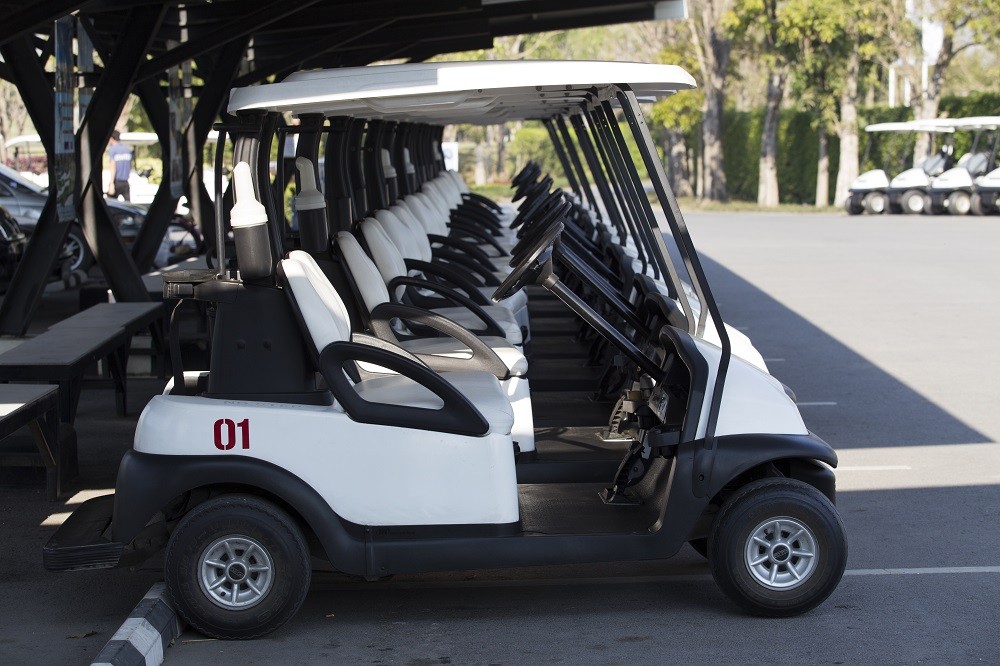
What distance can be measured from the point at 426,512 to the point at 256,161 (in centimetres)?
135

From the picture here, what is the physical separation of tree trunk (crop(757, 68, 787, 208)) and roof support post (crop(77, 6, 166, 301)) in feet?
70.0

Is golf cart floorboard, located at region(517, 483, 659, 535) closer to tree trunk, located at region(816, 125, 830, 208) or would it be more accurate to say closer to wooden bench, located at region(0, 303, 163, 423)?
wooden bench, located at region(0, 303, 163, 423)

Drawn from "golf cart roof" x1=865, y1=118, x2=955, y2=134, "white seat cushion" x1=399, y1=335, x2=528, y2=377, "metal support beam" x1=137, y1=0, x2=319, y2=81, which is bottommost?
"golf cart roof" x1=865, y1=118, x2=955, y2=134

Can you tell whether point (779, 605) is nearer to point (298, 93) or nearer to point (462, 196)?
point (298, 93)

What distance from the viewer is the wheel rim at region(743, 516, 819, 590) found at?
4316 mm

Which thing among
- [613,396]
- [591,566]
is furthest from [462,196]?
[591,566]

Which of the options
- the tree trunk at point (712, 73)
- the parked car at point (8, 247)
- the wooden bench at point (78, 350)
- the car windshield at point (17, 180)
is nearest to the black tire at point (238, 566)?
the wooden bench at point (78, 350)

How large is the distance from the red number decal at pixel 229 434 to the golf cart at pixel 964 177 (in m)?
23.7

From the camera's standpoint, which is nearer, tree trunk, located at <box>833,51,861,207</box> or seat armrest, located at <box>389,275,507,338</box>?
seat armrest, located at <box>389,275,507,338</box>

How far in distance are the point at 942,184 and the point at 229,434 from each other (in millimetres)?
24152

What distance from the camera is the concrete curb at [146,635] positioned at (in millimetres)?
3793

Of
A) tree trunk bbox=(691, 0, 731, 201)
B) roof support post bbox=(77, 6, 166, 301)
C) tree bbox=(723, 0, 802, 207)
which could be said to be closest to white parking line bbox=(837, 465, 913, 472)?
roof support post bbox=(77, 6, 166, 301)

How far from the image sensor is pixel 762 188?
3083cm

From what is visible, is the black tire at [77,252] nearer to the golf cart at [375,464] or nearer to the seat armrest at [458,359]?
the seat armrest at [458,359]
